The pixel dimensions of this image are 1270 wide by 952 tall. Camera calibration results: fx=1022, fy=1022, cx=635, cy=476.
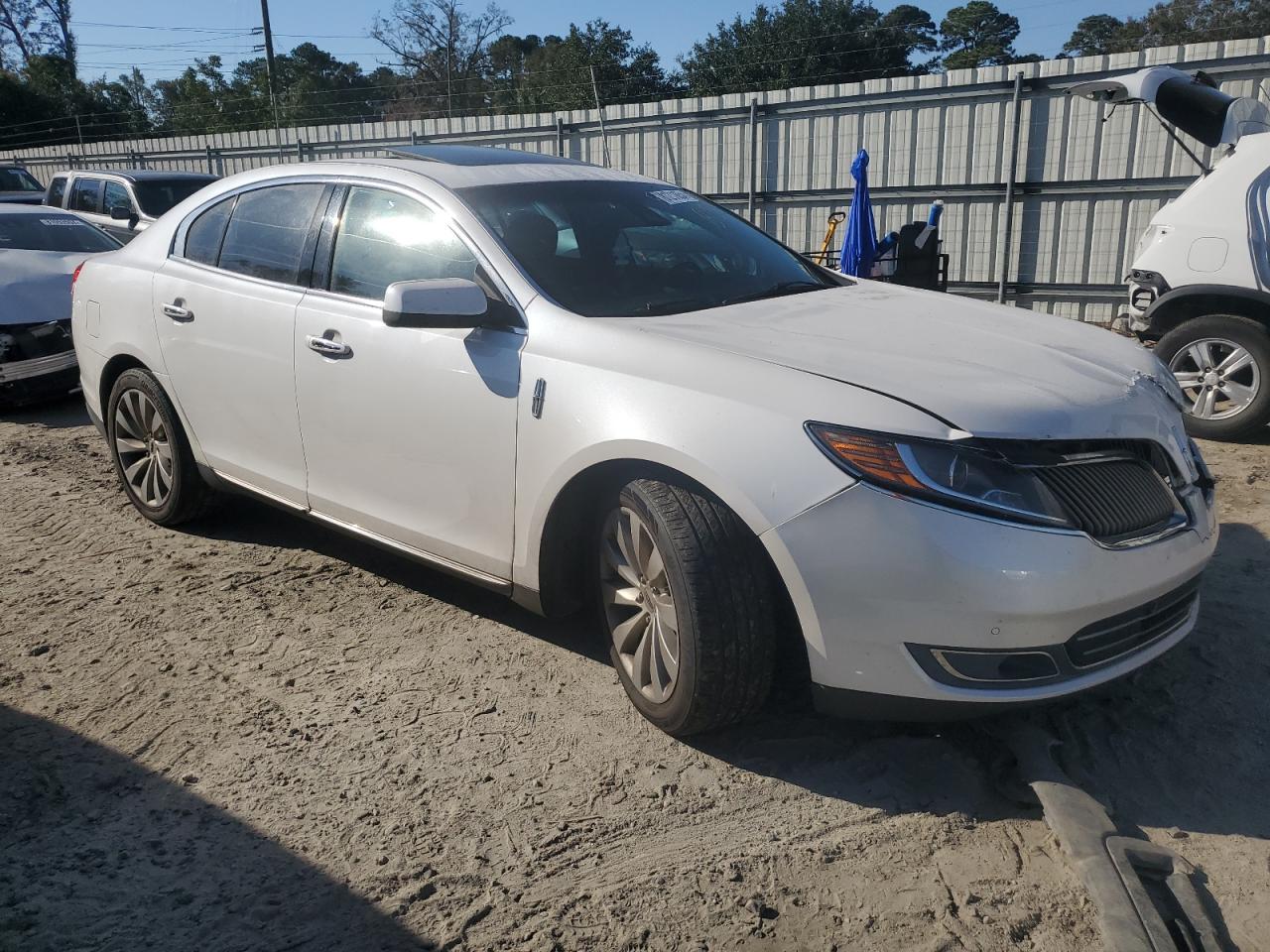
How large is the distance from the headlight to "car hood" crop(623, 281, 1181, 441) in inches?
2.6

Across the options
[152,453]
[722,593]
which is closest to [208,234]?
[152,453]

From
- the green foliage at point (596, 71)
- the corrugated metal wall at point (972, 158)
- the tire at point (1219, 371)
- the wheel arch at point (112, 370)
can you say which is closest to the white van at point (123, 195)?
the corrugated metal wall at point (972, 158)

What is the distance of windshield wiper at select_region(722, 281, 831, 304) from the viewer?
142 inches

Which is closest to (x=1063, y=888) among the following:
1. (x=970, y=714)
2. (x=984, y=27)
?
(x=970, y=714)

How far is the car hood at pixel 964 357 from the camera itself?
258 cm

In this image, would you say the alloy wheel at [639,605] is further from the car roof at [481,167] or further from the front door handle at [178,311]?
the front door handle at [178,311]

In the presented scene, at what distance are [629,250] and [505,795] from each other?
1919 millimetres

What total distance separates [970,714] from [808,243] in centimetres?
1080

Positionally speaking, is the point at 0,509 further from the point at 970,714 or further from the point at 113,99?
the point at 113,99

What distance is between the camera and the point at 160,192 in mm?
12812

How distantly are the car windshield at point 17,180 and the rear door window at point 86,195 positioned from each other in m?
3.91

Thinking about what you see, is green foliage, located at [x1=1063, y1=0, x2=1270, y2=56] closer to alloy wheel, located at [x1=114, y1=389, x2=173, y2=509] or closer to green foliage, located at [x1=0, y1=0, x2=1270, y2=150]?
green foliage, located at [x1=0, y1=0, x2=1270, y2=150]

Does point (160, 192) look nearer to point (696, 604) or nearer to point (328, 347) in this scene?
point (328, 347)

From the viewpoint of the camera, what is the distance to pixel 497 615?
12.9 ft
